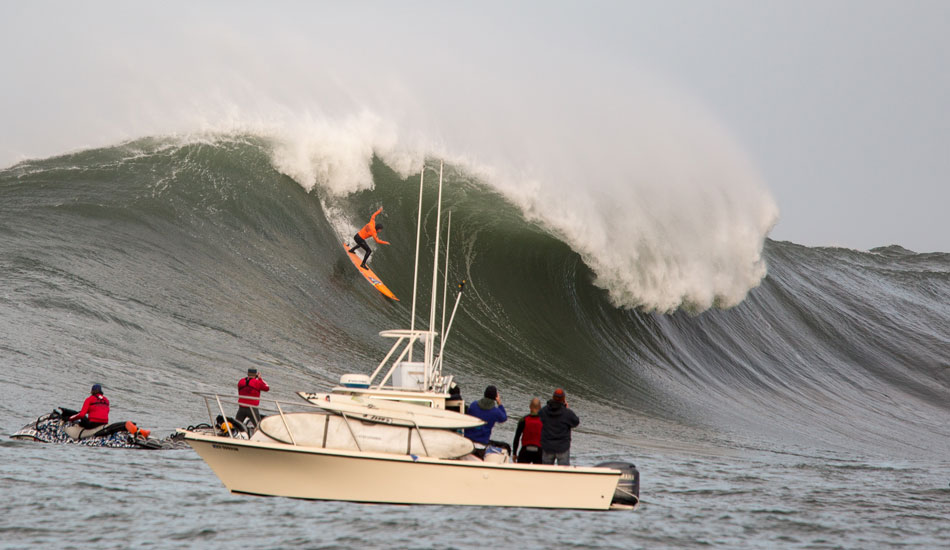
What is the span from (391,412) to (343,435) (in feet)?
1.59

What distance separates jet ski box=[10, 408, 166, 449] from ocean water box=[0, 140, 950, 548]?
16 cm

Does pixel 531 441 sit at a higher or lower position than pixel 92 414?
higher

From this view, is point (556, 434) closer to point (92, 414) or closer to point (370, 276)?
point (92, 414)

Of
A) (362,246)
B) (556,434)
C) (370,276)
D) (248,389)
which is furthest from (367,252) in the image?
(556,434)

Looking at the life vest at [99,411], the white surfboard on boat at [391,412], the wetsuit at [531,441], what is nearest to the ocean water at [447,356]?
the life vest at [99,411]

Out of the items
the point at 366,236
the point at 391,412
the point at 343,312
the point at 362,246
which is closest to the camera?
the point at 391,412

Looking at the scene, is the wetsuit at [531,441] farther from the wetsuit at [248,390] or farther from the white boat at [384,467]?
the wetsuit at [248,390]

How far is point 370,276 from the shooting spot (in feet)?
59.3

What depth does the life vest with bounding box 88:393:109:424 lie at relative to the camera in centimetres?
894

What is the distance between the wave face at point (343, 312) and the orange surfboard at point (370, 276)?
0.78 feet

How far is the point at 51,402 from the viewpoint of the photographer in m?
9.67

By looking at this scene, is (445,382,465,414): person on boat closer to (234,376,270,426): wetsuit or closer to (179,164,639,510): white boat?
(179,164,639,510): white boat

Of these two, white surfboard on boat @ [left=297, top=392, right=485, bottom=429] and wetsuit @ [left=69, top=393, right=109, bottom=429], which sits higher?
white surfboard on boat @ [left=297, top=392, right=485, bottom=429]

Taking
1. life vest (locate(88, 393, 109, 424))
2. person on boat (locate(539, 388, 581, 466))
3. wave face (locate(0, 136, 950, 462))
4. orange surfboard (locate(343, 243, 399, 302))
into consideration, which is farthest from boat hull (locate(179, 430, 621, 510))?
orange surfboard (locate(343, 243, 399, 302))
